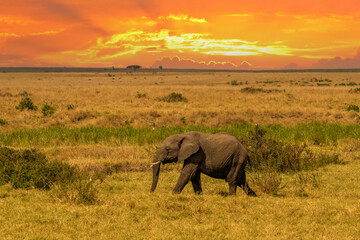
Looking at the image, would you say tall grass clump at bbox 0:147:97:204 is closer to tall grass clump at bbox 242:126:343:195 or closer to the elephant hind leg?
the elephant hind leg

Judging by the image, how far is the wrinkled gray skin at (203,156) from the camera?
883 cm

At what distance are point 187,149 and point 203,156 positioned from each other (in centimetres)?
56

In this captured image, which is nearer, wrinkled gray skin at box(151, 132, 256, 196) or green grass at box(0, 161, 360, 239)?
green grass at box(0, 161, 360, 239)

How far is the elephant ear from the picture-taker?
8633 millimetres

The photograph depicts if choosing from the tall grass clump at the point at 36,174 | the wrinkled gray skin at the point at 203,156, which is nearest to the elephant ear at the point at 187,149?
the wrinkled gray skin at the point at 203,156

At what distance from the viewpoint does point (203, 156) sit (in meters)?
9.02

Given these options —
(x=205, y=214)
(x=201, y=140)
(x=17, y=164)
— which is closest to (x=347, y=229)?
(x=205, y=214)

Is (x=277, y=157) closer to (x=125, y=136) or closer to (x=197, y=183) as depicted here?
(x=197, y=183)

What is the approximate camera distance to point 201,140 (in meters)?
9.14

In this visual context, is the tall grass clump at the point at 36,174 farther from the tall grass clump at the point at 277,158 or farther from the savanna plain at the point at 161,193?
the tall grass clump at the point at 277,158

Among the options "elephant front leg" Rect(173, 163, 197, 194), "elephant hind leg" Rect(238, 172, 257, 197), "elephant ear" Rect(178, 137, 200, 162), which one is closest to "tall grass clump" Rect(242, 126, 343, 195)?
"elephant hind leg" Rect(238, 172, 257, 197)

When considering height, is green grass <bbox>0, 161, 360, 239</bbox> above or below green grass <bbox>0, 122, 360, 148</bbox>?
above

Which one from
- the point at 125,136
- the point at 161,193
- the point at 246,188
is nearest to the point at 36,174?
the point at 161,193

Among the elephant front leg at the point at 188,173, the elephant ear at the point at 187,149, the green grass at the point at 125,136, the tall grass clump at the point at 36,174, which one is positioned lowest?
the green grass at the point at 125,136
